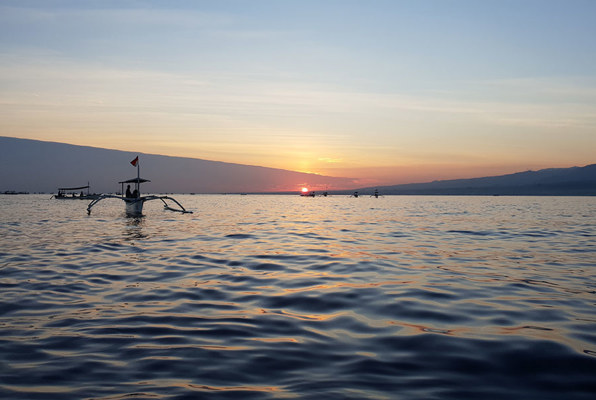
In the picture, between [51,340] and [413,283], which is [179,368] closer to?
[51,340]

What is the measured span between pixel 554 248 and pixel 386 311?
16734 millimetres

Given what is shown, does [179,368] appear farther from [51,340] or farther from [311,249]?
[311,249]

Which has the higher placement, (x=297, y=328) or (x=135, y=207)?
(x=135, y=207)

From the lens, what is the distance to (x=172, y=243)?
2489cm

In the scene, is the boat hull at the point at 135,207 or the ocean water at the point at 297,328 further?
the boat hull at the point at 135,207

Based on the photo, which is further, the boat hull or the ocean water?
the boat hull

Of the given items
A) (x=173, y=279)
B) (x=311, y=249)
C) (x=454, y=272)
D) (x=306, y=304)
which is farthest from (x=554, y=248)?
(x=173, y=279)

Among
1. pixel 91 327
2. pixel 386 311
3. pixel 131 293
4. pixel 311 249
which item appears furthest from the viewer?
pixel 311 249

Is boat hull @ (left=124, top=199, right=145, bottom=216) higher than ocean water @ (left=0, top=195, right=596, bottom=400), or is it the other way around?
boat hull @ (left=124, top=199, right=145, bottom=216)

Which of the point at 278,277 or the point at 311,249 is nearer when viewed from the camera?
the point at 278,277

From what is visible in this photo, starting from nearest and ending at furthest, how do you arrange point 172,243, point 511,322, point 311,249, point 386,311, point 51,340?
point 51,340, point 511,322, point 386,311, point 311,249, point 172,243

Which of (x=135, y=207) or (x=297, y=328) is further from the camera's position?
(x=135, y=207)

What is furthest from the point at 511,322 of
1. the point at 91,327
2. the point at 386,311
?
the point at 91,327

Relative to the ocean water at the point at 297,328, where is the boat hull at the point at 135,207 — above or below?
above
